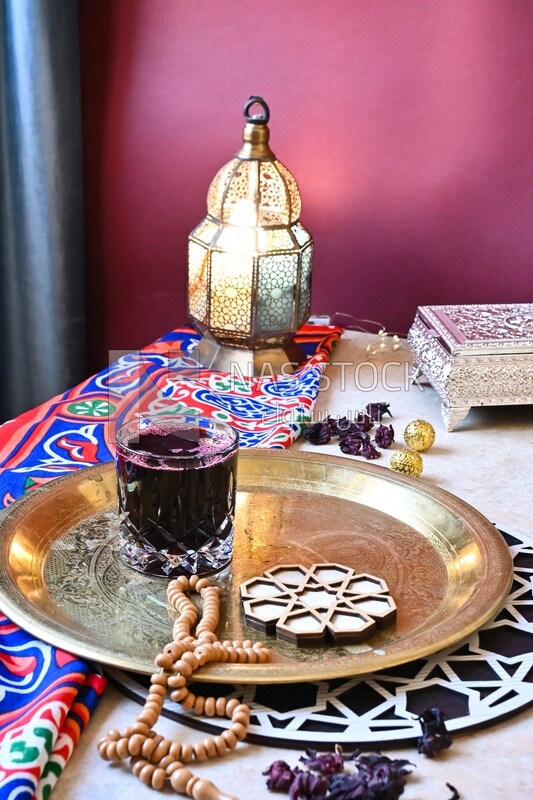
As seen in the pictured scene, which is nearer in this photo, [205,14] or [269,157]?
[269,157]

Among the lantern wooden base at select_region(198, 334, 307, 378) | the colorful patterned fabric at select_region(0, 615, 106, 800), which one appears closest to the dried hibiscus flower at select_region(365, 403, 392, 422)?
the lantern wooden base at select_region(198, 334, 307, 378)

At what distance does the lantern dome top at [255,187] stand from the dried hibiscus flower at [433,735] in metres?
0.89

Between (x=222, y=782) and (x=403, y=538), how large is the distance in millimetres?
340

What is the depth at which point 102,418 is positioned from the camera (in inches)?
47.3

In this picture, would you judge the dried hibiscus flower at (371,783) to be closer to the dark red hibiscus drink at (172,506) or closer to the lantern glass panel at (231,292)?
the dark red hibiscus drink at (172,506)

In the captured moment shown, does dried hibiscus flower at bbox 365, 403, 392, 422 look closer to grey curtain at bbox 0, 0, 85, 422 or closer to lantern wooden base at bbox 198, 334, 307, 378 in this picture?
lantern wooden base at bbox 198, 334, 307, 378

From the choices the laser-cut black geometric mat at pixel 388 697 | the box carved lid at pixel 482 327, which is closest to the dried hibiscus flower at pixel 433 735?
the laser-cut black geometric mat at pixel 388 697

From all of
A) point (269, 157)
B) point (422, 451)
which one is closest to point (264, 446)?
point (422, 451)

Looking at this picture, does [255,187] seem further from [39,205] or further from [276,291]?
[39,205]

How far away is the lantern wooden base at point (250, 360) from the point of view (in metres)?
1.42

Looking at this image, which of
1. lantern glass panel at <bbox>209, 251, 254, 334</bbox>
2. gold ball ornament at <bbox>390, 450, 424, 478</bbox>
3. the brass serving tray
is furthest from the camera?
lantern glass panel at <bbox>209, 251, 254, 334</bbox>

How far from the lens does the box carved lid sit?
1237mm

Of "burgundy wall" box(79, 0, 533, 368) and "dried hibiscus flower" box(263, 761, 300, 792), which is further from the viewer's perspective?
"burgundy wall" box(79, 0, 533, 368)

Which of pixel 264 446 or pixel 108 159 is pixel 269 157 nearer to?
pixel 264 446
